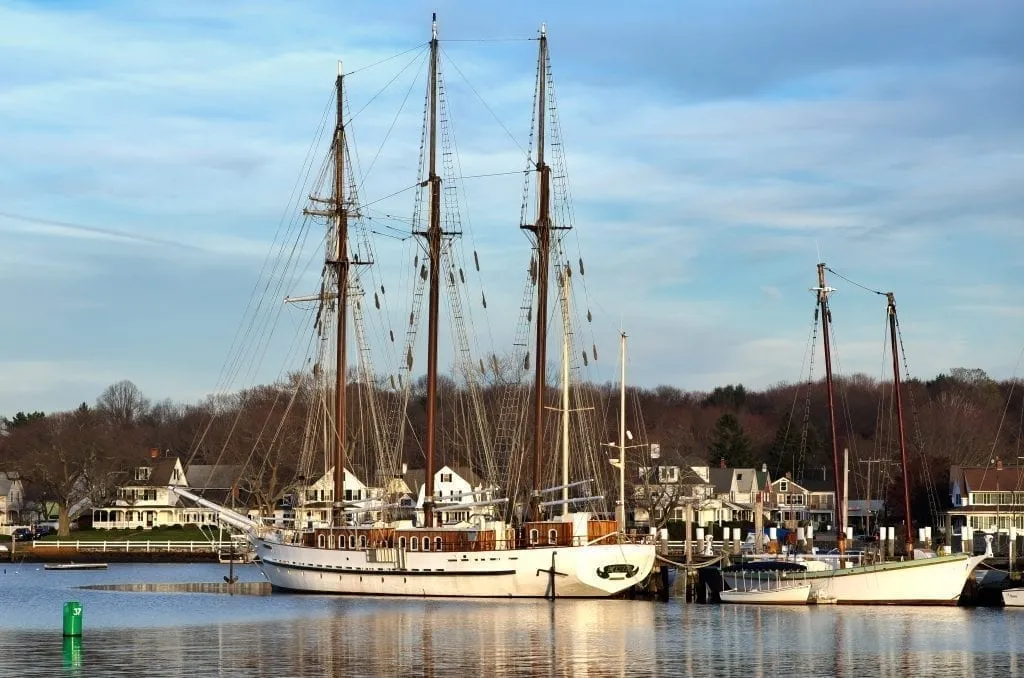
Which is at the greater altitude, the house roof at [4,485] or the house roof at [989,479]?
the house roof at [4,485]

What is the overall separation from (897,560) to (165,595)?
114 feet

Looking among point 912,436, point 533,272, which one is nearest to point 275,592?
point 533,272

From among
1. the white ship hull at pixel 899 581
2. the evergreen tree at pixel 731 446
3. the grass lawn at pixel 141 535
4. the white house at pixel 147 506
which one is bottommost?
the white ship hull at pixel 899 581

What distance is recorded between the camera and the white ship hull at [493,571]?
69688mm

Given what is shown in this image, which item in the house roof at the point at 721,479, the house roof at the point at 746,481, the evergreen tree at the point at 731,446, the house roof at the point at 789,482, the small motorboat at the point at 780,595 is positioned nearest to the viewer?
the small motorboat at the point at 780,595

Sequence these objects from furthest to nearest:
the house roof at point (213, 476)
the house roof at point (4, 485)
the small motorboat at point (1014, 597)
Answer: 1. the house roof at point (4, 485)
2. the house roof at point (213, 476)
3. the small motorboat at point (1014, 597)

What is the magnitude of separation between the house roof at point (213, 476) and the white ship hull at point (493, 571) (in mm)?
74134

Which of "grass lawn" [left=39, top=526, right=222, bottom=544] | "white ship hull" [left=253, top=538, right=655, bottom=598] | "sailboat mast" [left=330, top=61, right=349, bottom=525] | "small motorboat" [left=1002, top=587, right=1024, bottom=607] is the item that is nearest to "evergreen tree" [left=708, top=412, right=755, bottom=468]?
"grass lawn" [left=39, top=526, right=222, bottom=544]

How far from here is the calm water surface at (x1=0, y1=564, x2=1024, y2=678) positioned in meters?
42.2

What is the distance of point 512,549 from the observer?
232 feet

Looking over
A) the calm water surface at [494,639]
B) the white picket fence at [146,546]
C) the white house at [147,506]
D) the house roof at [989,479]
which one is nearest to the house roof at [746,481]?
the house roof at [989,479]

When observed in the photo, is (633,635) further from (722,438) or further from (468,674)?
(722,438)

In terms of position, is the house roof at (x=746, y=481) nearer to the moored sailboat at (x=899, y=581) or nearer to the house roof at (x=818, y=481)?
the house roof at (x=818, y=481)

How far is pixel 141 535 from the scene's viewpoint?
142000 millimetres
